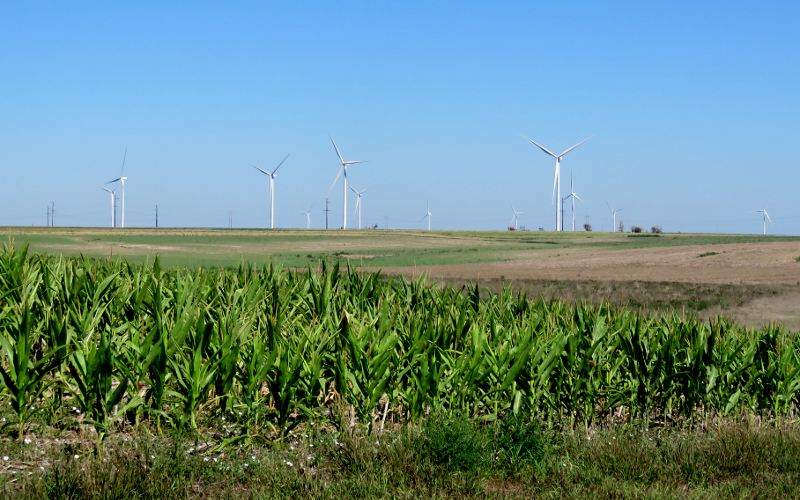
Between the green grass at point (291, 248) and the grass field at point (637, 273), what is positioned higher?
the green grass at point (291, 248)

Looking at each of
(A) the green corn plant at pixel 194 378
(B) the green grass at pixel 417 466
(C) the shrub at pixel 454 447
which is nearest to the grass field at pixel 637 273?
(A) the green corn plant at pixel 194 378

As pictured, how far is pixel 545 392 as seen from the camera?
10922 mm

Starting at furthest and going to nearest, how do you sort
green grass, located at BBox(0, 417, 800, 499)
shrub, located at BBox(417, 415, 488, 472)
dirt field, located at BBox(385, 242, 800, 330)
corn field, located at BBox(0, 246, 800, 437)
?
dirt field, located at BBox(385, 242, 800, 330) < corn field, located at BBox(0, 246, 800, 437) < shrub, located at BBox(417, 415, 488, 472) < green grass, located at BBox(0, 417, 800, 499)

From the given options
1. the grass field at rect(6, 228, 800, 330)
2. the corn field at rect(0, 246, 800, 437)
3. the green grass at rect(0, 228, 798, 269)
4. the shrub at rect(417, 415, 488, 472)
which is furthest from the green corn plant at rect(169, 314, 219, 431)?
the green grass at rect(0, 228, 798, 269)

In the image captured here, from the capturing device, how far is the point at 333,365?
1063cm

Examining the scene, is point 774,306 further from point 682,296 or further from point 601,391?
point 601,391

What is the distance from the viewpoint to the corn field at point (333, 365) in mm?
9461

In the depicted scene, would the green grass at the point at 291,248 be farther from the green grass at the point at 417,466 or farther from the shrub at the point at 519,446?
the shrub at the point at 519,446

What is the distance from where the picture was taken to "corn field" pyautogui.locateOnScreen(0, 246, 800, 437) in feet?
31.0

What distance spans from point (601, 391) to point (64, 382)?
6658 mm

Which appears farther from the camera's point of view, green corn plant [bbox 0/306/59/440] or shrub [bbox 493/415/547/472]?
green corn plant [bbox 0/306/59/440]

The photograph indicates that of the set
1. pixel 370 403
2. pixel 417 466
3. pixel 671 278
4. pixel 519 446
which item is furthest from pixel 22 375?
pixel 671 278

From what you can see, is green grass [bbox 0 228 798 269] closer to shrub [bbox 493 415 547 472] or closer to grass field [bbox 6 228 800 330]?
grass field [bbox 6 228 800 330]

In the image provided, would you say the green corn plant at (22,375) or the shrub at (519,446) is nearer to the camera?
the shrub at (519,446)
